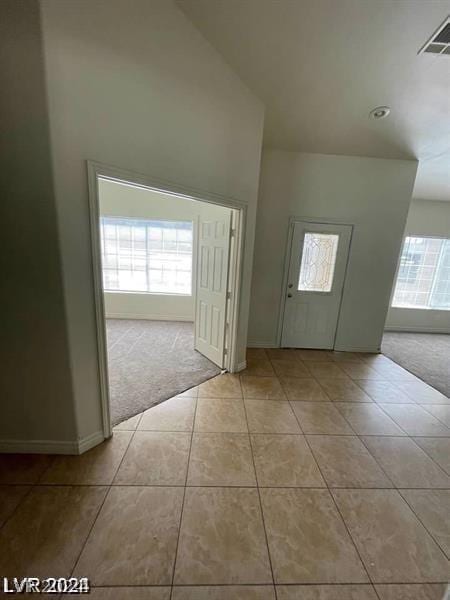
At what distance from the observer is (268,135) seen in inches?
124

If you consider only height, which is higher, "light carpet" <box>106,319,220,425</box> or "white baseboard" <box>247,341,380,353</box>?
"white baseboard" <box>247,341,380,353</box>

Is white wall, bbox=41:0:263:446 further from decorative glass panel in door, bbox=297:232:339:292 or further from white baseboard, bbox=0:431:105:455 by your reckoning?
decorative glass panel in door, bbox=297:232:339:292

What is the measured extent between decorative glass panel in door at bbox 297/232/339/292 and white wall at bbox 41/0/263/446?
2004 millimetres

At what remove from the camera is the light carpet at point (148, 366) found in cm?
252

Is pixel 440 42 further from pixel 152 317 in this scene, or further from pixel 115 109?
pixel 152 317

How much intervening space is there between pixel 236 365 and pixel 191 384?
63 centimetres

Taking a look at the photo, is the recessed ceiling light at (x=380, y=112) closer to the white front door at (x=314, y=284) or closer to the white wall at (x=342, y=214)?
the white wall at (x=342, y=214)

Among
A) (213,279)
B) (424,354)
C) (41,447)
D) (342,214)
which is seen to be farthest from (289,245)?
(41,447)

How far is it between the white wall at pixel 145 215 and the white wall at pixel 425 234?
4.42 metres

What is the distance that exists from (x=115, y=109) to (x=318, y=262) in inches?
123

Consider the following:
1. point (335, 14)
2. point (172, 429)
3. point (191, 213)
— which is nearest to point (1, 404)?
point (172, 429)

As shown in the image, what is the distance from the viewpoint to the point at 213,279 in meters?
3.15

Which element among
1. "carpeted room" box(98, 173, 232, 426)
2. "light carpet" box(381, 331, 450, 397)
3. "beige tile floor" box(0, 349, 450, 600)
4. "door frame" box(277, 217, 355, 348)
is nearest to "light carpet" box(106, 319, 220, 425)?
"carpeted room" box(98, 173, 232, 426)

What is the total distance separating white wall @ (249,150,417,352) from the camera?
3.48m
